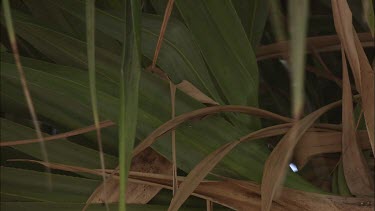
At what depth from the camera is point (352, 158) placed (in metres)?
0.80

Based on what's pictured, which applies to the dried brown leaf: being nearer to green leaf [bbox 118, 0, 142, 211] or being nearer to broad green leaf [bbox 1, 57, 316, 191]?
broad green leaf [bbox 1, 57, 316, 191]

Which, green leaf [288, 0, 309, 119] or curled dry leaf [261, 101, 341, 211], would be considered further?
curled dry leaf [261, 101, 341, 211]

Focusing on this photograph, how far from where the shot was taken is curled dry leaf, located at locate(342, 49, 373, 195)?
2.57ft

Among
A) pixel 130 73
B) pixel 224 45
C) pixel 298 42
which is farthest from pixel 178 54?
pixel 298 42

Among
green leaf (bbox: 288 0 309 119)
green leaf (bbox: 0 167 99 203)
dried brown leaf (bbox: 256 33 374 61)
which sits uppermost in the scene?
dried brown leaf (bbox: 256 33 374 61)

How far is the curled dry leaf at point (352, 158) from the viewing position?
0.78 meters

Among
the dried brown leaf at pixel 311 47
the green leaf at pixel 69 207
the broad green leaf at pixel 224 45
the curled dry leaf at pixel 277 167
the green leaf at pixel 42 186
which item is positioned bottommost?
the curled dry leaf at pixel 277 167

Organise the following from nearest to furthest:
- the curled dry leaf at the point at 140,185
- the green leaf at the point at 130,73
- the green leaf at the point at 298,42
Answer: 1. the green leaf at the point at 298,42
2. the green leaf at the point at 130,73
3. the curled dry leaf at the point at 140,185

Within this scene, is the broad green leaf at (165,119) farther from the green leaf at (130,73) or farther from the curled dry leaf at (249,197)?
the green leaf at (130,73)

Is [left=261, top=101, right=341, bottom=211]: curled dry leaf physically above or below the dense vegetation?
below

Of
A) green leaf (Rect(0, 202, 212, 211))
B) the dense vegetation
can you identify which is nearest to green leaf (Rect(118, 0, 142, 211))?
the dense vegetation

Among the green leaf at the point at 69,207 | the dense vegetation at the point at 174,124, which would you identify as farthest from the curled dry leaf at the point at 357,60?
the green leaf at the point at 69,207

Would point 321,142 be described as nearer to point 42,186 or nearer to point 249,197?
point 249,197

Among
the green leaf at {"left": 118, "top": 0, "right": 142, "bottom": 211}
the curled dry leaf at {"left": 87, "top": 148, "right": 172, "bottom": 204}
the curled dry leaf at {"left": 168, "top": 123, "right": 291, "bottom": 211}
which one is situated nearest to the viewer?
the green leaf at {"left": 118, "top": 0, "right": 142, "bottom": 211}
